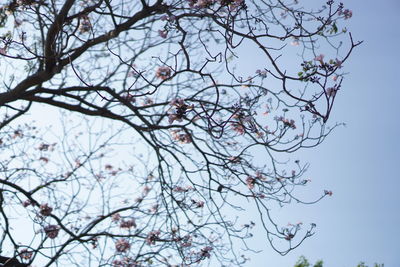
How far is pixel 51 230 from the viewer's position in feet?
19.5

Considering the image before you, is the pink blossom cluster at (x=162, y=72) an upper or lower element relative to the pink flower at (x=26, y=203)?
upper

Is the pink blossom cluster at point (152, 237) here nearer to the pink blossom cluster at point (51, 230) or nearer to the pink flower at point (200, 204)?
the pink flower at point (200, 204)

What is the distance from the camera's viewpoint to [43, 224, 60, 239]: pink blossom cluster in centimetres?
588

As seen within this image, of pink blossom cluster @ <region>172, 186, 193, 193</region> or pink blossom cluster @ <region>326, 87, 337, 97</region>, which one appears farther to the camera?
pink blossom cluster @ <region>172, 186, 193, 193</region>

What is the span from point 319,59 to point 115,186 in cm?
437

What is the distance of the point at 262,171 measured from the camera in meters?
5.75

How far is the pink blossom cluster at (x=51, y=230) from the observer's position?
5.88 m

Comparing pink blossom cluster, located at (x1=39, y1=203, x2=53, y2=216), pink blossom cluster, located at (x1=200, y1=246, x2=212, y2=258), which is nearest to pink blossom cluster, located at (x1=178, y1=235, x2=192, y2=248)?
pink blossom cluster, located at (x1=200, y1=246, x2=212, y2=258)

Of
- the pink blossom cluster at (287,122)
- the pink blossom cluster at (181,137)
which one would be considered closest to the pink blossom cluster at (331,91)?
the pink blossom cluster at (287,122)

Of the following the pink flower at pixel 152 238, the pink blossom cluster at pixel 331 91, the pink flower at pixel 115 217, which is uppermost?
the pink flower at pixel 115 217

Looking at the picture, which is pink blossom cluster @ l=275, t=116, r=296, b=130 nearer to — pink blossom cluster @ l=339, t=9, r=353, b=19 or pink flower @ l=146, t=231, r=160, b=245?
pink blossom cluster @ l=339, t=9, r=353, b=19

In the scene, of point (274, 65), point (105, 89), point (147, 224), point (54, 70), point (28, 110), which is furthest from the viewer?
point (28, 110)

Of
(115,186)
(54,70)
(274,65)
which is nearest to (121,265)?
(115,186)

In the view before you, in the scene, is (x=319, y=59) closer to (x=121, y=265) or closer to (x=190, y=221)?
(x=190, y=221)
